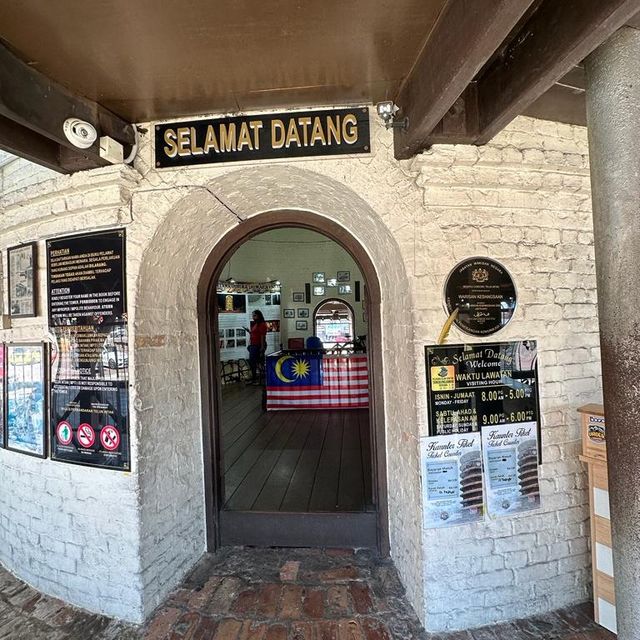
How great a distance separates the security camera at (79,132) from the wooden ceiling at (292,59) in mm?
31

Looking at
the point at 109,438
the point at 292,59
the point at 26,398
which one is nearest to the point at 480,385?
the point at 292,59

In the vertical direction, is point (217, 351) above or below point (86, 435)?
above

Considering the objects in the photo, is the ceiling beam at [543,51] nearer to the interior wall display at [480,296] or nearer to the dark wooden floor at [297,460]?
the interior wall display at [480,296]

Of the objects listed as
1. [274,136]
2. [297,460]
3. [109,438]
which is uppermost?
[274,136]

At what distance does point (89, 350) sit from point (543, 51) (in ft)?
9.14

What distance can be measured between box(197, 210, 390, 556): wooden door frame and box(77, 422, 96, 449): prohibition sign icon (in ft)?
2.55

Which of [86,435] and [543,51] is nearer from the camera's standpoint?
[543,51]

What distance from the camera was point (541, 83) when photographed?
1.51 m

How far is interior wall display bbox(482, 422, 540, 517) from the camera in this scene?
83.2 inches

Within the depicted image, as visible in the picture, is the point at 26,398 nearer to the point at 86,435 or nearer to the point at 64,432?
the point at 64,432

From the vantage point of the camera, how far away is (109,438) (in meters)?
2.23

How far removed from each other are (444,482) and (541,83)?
78.4 inches

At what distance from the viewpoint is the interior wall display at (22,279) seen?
2447 millimetres

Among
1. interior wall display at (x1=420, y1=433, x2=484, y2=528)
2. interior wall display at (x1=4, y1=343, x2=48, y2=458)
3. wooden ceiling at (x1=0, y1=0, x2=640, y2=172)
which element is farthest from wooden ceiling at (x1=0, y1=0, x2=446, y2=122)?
interior wall display at (x1=420, y1=433, x2=484, y2=528)
